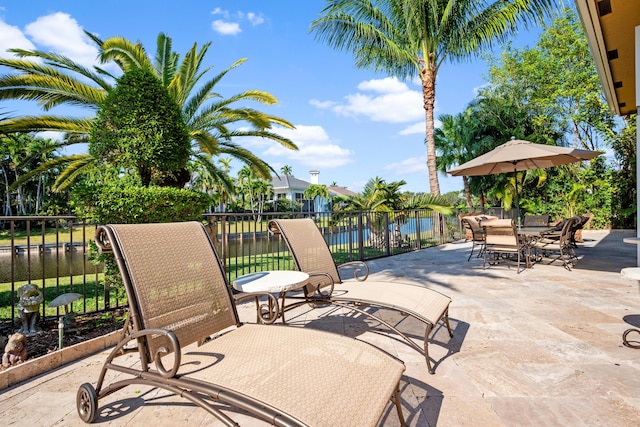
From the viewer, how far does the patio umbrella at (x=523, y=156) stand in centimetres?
652

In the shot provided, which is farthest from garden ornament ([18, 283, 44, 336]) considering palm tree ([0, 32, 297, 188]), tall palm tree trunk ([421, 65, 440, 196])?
tall palm tree trunk ([421, 65, 440, 196])

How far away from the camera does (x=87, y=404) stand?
5.82 feet

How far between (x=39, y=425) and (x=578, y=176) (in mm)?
18395

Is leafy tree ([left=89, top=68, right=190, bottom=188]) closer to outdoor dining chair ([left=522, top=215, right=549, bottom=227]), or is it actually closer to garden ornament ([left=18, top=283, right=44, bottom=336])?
garden ornament ([left=18, top=283, right=44, bottom=336])

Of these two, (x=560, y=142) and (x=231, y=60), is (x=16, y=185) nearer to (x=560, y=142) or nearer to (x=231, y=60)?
(x=231, y=60)

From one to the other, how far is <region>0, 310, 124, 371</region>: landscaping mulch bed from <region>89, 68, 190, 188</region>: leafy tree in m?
2.03

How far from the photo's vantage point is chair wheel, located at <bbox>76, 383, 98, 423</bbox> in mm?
1728

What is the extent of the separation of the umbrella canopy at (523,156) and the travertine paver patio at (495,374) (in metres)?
3.17

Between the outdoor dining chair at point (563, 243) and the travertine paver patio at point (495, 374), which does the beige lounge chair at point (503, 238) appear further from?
the travertine paver patio at point (495, 374)

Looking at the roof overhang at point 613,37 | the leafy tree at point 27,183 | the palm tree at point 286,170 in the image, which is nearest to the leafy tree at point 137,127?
the roof overhang at point 613,37

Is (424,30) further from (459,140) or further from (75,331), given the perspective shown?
(75,331)

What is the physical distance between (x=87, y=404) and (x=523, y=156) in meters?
7.47

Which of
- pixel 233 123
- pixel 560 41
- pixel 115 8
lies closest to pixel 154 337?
pixel 233 123

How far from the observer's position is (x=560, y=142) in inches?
727
